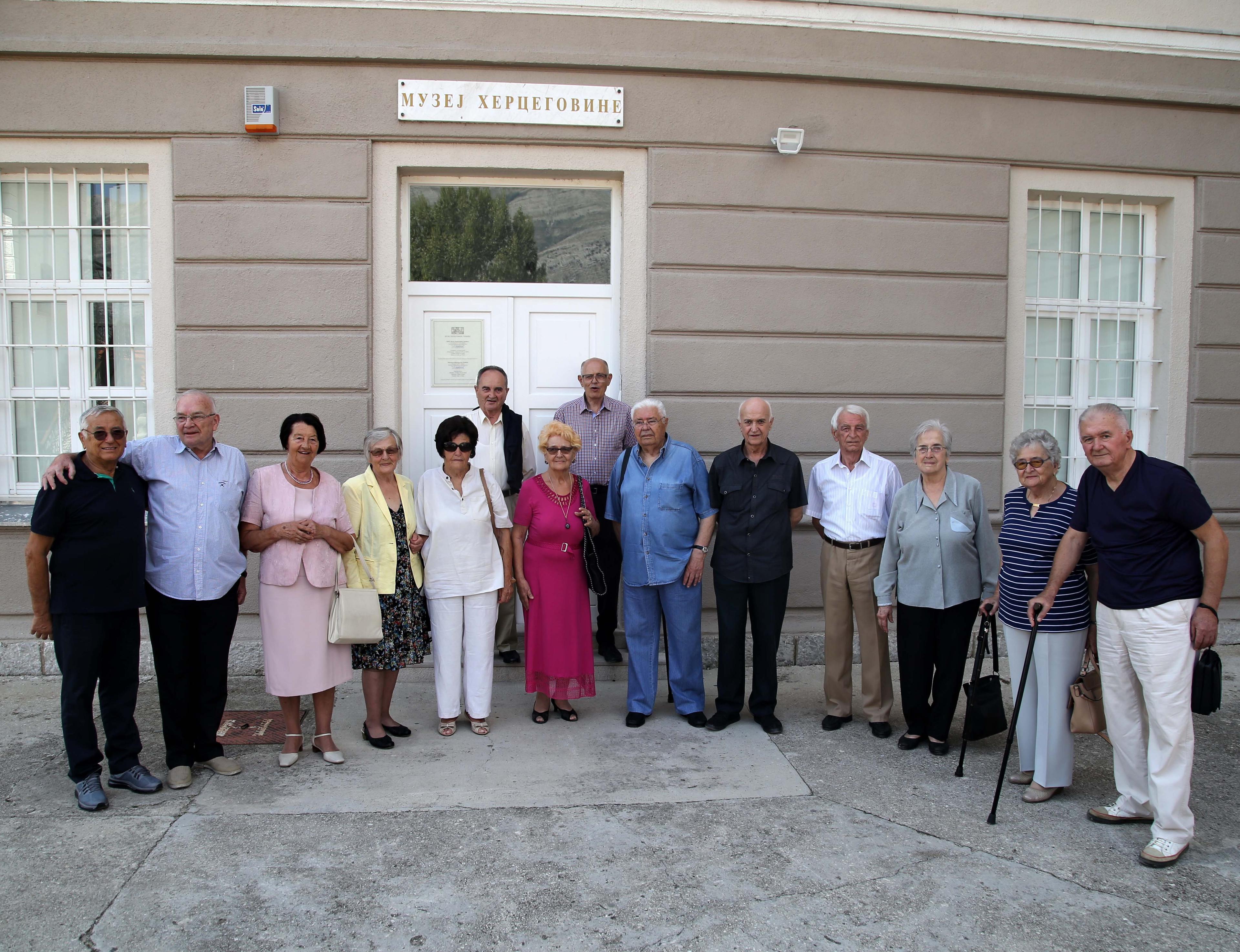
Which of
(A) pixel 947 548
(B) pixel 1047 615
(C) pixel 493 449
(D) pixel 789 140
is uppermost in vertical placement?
(D) pixel 789 140

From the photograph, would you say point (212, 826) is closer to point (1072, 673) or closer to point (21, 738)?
point (21, 738)

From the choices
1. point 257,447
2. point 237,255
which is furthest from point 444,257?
point 257,447

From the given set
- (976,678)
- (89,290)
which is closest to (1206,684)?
(976,678)

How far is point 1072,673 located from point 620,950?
243cm

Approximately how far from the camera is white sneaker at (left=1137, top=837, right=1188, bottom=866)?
349 centimetres

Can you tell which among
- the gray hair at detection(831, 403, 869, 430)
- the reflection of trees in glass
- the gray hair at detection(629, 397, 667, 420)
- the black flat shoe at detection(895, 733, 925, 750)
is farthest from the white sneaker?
the reflection of trees in glass

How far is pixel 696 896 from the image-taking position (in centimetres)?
322

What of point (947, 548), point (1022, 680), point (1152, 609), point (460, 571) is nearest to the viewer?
point (1152, 609)

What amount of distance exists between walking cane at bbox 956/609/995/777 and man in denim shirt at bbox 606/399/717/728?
135 centimetres

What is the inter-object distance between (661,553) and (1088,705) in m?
2.16

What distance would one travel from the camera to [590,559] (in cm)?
516

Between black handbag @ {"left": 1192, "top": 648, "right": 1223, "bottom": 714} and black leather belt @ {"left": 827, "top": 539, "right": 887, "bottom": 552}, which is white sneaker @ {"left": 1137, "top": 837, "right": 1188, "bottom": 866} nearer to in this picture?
black handbag @ {"left": 1192, "top": 648, "right": 1223, "bottom": 714}

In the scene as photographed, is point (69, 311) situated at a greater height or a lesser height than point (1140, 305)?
lesser

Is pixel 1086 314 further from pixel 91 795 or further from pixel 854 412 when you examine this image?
pixel 91 795
